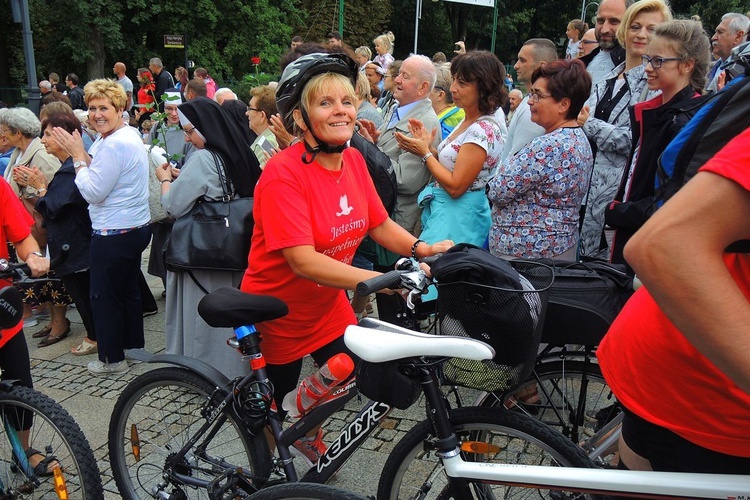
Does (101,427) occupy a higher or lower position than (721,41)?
lower

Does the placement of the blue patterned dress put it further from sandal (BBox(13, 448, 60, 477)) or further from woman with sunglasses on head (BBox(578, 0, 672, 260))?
sandal (BBox(13, 448, 60, 477))

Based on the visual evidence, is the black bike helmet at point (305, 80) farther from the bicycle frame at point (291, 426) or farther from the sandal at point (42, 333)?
the sandal at point (42, 333)

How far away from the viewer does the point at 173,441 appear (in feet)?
9.09

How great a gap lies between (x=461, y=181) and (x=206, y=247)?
1.58 metres

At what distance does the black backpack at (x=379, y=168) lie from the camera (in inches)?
161

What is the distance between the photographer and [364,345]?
69.9 inches

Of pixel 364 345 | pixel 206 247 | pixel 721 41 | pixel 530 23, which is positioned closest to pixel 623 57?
pixel 721 41

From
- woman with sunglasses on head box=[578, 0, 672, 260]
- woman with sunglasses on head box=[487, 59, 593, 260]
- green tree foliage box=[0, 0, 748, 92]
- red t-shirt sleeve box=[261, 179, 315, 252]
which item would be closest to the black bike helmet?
red t-shirt sleeve box=[261, 179, 315, 252]

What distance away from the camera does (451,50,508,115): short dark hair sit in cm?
404

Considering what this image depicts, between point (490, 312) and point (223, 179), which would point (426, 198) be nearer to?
point (223, 179)

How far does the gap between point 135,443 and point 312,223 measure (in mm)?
1323

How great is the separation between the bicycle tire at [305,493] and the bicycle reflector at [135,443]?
1100 mm

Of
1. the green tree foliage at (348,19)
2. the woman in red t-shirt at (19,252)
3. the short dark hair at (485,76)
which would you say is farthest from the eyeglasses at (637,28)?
the green tree foliage at (348,19)

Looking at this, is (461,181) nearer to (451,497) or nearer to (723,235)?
(451,497)
